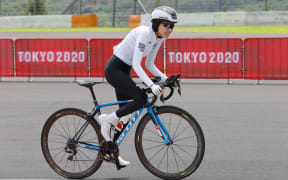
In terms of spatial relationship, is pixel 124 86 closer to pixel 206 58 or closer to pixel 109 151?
pixel 109 151

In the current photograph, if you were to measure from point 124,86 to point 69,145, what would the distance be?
93 centimetres

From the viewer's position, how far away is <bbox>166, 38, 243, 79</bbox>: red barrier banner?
1644 cm

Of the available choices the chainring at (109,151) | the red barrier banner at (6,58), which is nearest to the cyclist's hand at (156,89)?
the chainring at (109,151)

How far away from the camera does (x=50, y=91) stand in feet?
47.2

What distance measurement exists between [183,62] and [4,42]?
5541 millimetres

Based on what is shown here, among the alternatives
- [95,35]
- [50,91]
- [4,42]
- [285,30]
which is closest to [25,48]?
[4,42]

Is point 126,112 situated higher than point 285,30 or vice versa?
point 285,30

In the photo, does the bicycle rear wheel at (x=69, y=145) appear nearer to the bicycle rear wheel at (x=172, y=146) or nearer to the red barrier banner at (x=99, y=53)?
the bicycle rear wheel at (x=172, y=146)

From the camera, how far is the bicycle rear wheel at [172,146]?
18.7ft

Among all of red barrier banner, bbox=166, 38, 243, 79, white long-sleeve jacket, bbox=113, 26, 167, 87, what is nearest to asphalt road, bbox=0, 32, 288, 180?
red barrier banner, bbox=166, 38, 243, 79

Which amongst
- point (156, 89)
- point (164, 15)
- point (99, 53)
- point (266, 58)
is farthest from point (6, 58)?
point (156, 89)

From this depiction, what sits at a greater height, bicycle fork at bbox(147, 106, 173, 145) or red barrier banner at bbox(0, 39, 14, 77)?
red barrier banner at bbox(0, 39, 14, 77)

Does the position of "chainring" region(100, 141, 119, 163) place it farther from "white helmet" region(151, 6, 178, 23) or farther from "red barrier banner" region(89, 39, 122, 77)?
"red barrier banner" region(89, 39, 122, 77)

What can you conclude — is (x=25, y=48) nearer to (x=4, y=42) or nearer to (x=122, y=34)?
(x=4, y=42)
